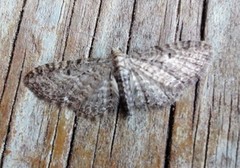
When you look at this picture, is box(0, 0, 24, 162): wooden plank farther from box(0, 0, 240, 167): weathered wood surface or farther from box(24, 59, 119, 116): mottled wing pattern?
box(24, 59, 119, 116): mottled wing pattern

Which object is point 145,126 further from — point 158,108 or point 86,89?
point 86,89

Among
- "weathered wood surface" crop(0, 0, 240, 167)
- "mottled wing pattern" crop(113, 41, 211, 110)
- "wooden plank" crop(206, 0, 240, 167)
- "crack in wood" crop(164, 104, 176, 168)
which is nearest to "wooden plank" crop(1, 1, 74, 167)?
"weathered wood surface" crop(0, 0, 240, 167)

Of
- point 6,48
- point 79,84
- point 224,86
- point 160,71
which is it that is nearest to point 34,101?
point 79,84

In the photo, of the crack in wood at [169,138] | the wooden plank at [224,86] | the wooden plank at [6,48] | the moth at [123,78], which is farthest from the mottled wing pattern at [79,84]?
the wooden plank at [224,86]

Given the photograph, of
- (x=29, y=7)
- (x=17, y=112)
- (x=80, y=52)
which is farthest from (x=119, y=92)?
(x=29, y=7)

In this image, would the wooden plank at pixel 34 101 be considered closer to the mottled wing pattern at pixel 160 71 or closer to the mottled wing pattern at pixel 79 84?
the mottled wing pattern at pixel 79 84

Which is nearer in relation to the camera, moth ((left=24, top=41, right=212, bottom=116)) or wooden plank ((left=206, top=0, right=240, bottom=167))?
wooden plank ((left=206, top=0, right=240, bottom=167))
